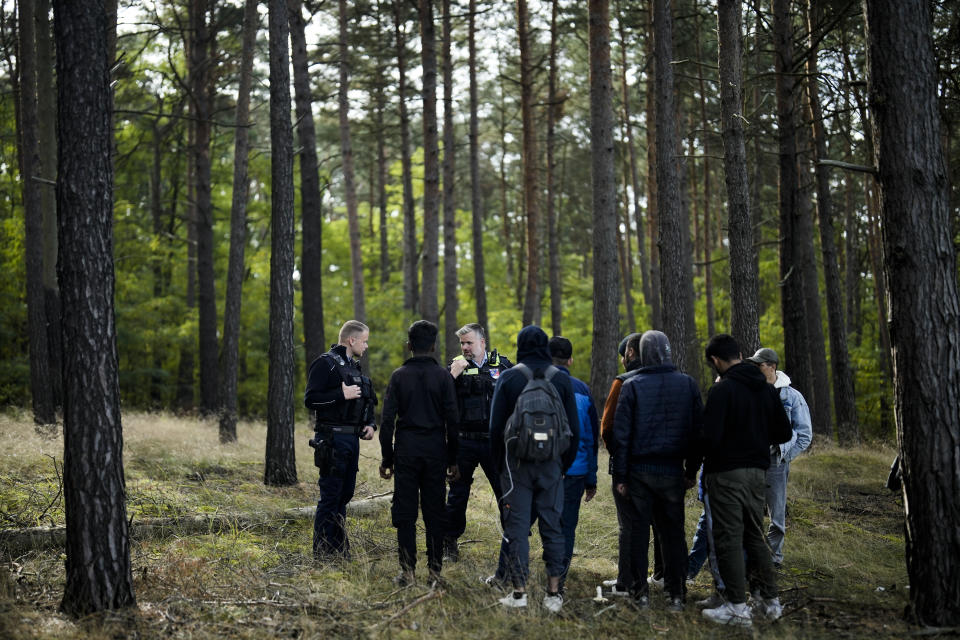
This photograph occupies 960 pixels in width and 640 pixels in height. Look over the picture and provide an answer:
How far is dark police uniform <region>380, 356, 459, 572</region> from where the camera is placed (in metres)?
6.45

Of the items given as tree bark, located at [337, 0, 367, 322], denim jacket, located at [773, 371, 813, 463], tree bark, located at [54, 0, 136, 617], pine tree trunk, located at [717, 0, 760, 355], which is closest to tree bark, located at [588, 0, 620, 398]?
pine tree trunk, located at [717, 0, 760, 355]

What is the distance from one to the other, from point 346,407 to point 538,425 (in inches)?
83.7

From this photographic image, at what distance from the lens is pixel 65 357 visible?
5.50m

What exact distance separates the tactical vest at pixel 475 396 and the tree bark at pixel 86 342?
3030mm

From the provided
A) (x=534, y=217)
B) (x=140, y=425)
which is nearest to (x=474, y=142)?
(x=534, y=217)

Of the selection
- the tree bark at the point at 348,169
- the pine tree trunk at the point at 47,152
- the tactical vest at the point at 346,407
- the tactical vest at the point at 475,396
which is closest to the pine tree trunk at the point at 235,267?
the pine tree trunk at the point at 47,152

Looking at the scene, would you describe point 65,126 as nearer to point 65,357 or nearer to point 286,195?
point 65,357

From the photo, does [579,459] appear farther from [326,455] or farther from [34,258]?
[34,258]

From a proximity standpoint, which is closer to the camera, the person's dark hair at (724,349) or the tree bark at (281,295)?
the person's dark hair at (724,349)

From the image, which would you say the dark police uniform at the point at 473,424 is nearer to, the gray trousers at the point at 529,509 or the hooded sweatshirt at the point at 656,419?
the gray trousers at the point at 529,509

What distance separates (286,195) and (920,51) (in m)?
7.70

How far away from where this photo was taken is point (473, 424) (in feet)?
24.0

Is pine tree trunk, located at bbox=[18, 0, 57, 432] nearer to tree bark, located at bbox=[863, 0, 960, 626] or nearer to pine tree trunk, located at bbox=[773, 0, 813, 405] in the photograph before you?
pine tree trunk, located at bbox=[773, 0, 813, 405]

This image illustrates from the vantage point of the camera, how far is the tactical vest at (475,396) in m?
7.27
